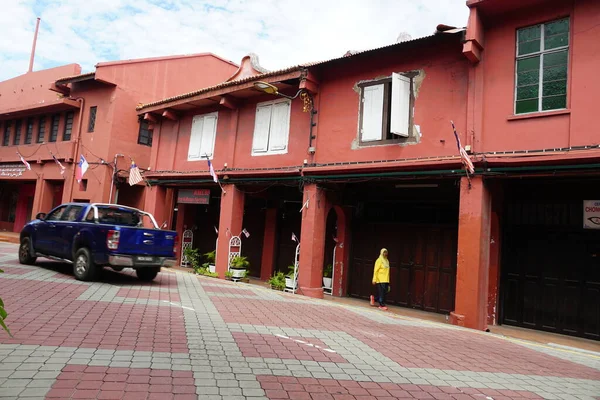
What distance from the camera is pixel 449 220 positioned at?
11.8 meters

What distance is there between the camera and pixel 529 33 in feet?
30.3

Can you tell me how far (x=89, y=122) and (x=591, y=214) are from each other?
2062cm

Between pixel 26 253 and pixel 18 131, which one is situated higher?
pixel 18 131

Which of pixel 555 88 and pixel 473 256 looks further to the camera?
pixel 473 256

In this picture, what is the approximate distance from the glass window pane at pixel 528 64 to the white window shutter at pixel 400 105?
2517 millimetres

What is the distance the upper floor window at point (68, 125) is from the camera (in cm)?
2194

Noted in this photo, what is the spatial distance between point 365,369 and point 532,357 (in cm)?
352

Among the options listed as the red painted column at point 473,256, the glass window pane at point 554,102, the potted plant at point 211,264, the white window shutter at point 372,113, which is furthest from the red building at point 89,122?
the glass window pane at point 554,102

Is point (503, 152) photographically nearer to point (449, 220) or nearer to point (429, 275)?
point (449, 220)

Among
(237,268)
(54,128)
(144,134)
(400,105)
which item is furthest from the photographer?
(54,128)

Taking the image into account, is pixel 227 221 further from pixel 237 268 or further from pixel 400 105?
pixel 400 105

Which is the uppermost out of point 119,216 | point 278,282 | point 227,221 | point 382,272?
point 227,221

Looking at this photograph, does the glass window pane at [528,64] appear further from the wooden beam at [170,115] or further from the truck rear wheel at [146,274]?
the wooden beam at [170,115]

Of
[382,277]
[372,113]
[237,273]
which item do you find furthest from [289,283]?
[372,113]
